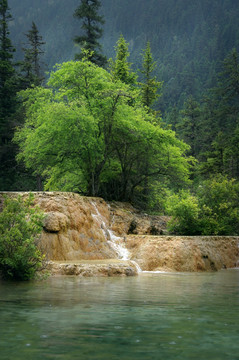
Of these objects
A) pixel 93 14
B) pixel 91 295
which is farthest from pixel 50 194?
pixel 93 14

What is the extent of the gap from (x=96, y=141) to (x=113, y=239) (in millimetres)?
6467

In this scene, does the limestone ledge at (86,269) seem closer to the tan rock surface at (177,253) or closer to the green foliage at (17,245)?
the green foliage at (17,245)

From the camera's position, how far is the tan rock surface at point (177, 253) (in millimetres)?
22688

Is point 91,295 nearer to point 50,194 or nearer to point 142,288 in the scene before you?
point 142,288

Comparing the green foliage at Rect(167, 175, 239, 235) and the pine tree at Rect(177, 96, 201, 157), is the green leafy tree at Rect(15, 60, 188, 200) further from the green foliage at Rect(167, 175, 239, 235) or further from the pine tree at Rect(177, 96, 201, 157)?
the pine tree at Rect(177, 96, 201, 157)

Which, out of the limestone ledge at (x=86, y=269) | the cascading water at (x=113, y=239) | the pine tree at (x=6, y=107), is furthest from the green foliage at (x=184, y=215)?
the pine tree at (x=6, y=107)

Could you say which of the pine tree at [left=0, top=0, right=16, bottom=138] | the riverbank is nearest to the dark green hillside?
the pine tree at [left=0, top=0, right=16, bottom=138]

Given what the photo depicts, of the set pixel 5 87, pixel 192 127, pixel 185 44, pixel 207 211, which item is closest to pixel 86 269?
pixel 207 211

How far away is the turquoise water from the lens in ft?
21.2

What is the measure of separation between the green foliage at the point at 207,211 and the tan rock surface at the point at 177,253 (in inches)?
107

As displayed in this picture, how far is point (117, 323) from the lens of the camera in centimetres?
830

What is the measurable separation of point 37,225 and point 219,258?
11.7 metres

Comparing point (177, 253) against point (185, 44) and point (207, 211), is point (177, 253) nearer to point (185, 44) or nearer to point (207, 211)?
point (207, 211)

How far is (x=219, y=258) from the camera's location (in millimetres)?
24734
